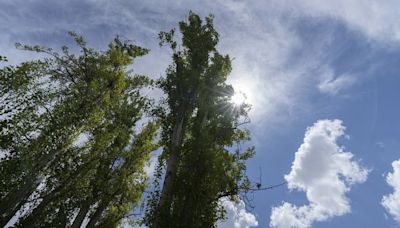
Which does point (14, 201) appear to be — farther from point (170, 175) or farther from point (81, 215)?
point (170, 175)

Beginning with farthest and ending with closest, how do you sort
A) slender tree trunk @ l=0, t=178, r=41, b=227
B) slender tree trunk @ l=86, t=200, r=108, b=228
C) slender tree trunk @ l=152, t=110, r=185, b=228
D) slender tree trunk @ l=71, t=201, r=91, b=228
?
slender tree trunk @ l=86, t=200, r=108, b=228, slender tree trunk @ l=71, t=201, r=91, b=228, slender tree trunk @ l=152, t=110, r=185, b=228, slender tree trunk @ l=0, t=178, r=41, b=227

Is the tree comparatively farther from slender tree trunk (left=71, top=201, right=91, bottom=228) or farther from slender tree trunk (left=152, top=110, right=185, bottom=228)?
slender tree trunk (left=71, top=201, right=91, bottom=228)

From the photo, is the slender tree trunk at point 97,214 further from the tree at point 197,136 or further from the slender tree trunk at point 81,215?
the tree at point 197,136

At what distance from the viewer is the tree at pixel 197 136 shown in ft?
39.6

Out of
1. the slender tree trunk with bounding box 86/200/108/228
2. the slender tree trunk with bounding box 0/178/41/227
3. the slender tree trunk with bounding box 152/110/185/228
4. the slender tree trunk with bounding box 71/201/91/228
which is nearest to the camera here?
the slender tree trunk with bounding box 0/178/41/227

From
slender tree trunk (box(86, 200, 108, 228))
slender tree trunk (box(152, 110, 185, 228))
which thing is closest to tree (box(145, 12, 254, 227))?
slender tree trunk (box(152, 110, 185, 228))

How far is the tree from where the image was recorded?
39.6ft

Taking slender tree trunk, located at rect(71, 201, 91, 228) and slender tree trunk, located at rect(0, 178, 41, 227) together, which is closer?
slender tree trunk, located at rect(0, 178, 41, 227)

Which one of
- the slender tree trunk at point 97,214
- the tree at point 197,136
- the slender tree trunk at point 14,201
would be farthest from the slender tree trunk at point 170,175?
the slender tree trunk at point 14,201

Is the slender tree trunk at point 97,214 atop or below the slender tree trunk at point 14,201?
atop

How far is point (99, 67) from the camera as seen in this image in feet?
52.4

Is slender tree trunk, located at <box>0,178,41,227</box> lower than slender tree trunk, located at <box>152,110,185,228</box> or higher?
lower

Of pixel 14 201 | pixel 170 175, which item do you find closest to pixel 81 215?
pixel 14 201

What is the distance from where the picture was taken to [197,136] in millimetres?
13977
